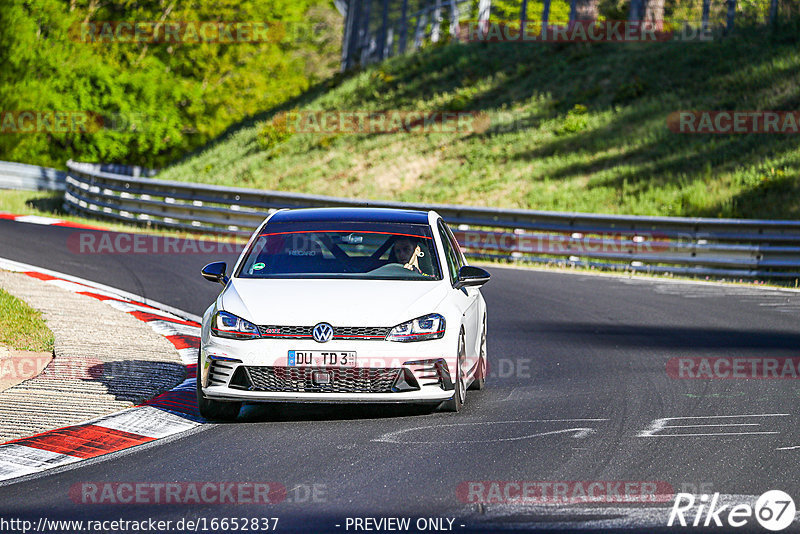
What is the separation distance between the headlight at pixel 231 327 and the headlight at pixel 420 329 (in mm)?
940

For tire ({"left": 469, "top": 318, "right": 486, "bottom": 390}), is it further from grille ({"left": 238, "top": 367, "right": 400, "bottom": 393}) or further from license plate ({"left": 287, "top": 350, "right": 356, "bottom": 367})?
license plate ({"left": 287, "top": 350, "right": 356, "bottom": 367})

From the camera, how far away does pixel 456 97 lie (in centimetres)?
4016

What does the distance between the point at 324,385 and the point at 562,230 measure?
14.7 metres

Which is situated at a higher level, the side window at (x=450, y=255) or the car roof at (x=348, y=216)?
the car roof at (x=348, y=216)

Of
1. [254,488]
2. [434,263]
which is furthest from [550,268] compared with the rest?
[254,488]

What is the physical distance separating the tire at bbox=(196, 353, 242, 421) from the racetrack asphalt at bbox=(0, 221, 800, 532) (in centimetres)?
15

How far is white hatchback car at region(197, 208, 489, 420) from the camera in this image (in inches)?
316

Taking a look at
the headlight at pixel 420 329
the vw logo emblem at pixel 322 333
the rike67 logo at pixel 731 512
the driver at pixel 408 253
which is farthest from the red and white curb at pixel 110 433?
the rike67 logo at pixel 731 512

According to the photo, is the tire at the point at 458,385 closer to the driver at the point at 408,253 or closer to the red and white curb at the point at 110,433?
the driver at the point at 408,253

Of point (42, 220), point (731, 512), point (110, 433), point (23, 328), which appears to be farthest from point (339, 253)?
point (42, 220)

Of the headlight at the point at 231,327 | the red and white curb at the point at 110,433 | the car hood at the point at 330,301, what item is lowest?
the red and white curb at the point at 110,433

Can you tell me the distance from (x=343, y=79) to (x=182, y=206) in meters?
25.1

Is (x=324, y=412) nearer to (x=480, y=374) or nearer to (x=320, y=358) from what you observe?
(x=320, y=358)

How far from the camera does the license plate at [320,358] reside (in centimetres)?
797
